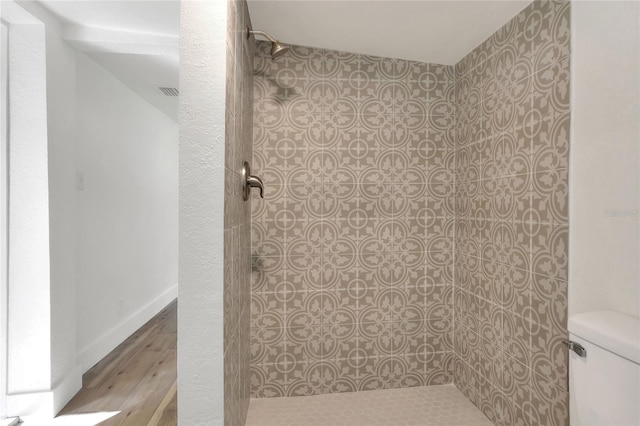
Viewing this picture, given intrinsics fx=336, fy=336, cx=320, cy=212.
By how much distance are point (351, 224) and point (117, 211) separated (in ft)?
6.95

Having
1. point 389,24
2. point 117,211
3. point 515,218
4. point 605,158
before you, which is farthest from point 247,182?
point 117,211

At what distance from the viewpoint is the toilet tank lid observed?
34.7 inches

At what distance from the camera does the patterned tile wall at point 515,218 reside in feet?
4.29

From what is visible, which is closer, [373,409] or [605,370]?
[605,370]

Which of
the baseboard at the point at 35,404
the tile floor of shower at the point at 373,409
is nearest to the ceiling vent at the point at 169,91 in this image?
the baseboard at the point at 35,404

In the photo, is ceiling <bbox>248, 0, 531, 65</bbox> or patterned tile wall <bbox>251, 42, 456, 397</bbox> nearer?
ceiling <bbox>248, 0, 531, 65</bbox>

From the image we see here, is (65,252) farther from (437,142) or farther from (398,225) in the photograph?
(437,142)

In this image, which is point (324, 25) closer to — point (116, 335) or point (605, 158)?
point (605, 158)

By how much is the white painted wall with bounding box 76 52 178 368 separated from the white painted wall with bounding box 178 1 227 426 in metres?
1.76

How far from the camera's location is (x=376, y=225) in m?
1.97

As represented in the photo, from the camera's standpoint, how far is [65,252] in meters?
1.99

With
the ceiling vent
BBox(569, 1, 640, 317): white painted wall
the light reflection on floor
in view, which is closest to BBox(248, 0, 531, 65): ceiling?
BBox(569, 1, 640, 317): white painted wall

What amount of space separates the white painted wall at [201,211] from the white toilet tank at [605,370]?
1115 millimetres

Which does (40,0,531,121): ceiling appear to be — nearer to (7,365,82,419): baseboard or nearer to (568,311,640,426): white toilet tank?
(568,311,640,426): white toilet tank
